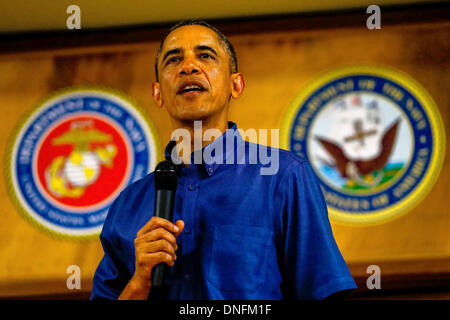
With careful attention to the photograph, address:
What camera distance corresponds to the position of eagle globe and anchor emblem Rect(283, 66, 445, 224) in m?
2.26

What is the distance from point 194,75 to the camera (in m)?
0.98

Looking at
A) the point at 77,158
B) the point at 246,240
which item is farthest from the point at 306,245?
the point at 77,158

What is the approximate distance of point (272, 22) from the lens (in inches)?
98.4

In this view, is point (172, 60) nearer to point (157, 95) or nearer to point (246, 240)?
point (157, 95)

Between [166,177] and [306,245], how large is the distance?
243 mm

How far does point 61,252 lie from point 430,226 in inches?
61.0

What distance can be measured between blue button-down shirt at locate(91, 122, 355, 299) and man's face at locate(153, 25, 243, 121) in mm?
108

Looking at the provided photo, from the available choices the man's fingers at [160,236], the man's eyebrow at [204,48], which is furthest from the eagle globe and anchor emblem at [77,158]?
the man's fingers at [160,236]

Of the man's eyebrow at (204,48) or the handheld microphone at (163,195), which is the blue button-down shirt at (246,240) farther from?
the man's eyebrow at (204,48)

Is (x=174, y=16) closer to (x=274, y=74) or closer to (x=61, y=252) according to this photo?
(x=274, y=74)

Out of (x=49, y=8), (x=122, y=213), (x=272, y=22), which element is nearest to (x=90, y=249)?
(x=49, y=8)

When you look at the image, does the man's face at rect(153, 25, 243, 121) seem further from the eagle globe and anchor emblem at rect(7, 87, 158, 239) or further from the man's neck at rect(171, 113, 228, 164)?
the eagle globe and anchor emblem at rect(7, 87, 158, 239)

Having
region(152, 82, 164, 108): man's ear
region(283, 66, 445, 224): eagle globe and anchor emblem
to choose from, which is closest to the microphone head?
region(152, 82, 164, 108): man's ear

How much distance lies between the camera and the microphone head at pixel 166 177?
86 centimetres
